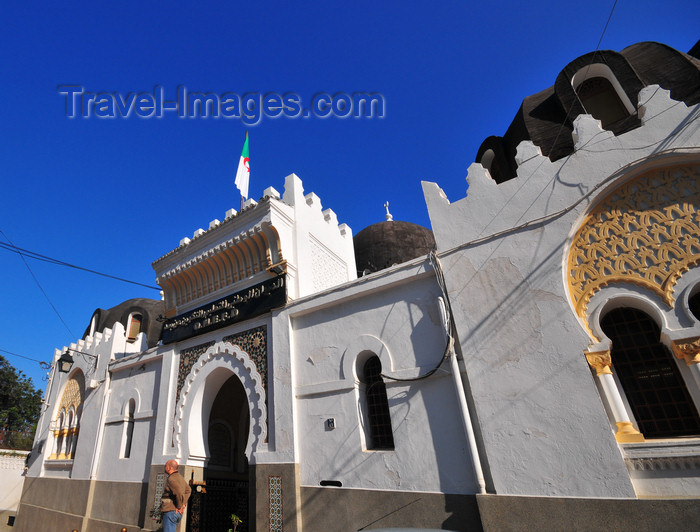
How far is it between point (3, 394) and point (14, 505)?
20106 mm

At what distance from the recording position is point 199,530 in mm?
7574

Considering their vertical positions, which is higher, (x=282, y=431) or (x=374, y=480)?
(x=282, y=431)

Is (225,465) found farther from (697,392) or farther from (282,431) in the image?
(697,392)

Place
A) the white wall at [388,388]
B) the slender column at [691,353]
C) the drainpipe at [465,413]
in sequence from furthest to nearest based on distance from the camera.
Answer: the white wall at [388,388], the drainpipe at [465,413], the slender column at [691,353]

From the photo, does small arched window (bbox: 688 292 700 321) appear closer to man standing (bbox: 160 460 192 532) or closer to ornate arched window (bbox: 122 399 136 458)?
man standing (bbox: 160 460 192 532)

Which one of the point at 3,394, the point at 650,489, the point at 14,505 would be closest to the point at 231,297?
the point at 650,489

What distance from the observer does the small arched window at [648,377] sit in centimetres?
426

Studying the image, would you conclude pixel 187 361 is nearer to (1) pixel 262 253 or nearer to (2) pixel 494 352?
(1) pixel 262 253

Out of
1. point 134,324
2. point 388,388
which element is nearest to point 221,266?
point 388,388

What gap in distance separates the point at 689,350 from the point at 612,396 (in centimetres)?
91

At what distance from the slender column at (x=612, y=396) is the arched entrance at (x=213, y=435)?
17.6 feet

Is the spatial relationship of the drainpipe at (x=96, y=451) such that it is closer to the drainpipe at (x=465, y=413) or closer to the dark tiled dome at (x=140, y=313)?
the dark tiled dome at (x=140, y=313)

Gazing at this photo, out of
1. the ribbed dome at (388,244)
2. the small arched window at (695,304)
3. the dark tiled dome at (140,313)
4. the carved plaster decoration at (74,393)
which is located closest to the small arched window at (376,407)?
the small arched window at (695,304)

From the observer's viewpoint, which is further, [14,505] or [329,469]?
→ [14,505]
